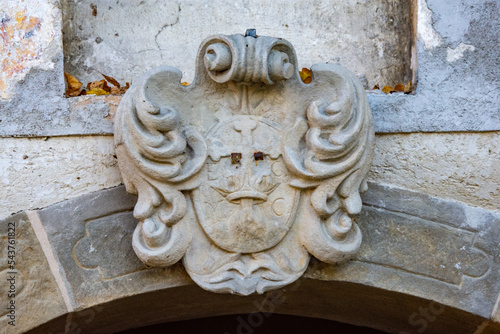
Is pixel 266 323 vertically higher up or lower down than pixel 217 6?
lower down

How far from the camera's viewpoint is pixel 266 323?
3.58 m

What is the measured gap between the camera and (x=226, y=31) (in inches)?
120

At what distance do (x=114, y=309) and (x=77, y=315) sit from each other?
13cm

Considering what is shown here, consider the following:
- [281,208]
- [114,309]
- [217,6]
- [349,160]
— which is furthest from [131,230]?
[217,6]

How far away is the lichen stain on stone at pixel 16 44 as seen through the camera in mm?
2676

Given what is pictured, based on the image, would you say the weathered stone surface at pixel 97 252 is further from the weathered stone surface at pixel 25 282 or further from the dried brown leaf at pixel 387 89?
the dried brown leaf at pixel 387 89

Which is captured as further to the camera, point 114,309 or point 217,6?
point 217,6

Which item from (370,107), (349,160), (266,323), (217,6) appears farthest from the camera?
(266,323)

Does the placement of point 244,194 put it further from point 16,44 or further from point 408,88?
point 16,44

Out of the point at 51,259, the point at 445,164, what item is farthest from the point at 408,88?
the point at 51,259

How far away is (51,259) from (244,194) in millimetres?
706

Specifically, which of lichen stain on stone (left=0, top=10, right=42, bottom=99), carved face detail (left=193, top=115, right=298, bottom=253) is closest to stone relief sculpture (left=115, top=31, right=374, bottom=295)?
carved face detail (left=193, top=115, right=298, bottom=253)

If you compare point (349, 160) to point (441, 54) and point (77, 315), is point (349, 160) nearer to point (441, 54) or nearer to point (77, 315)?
point (441, 54)

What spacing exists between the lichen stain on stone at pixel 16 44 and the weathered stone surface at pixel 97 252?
1.60 feet
